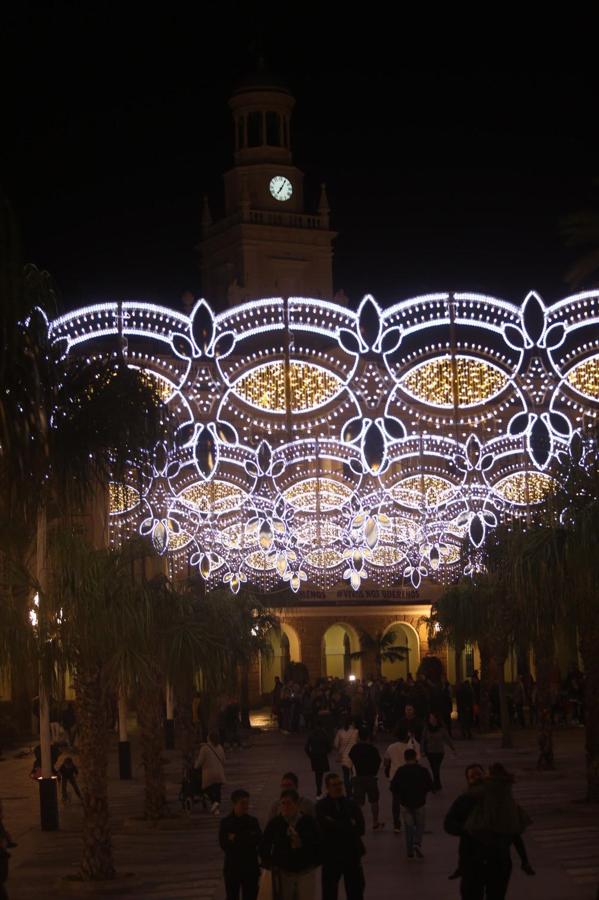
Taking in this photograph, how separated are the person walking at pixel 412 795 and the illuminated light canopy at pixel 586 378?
22660mm

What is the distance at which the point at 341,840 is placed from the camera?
1402cm

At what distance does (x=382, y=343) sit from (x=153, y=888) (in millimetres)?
23055

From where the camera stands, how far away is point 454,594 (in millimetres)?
43875

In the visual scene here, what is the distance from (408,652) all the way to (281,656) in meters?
4.77

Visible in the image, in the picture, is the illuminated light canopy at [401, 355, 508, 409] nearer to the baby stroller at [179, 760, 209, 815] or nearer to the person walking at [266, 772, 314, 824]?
the baby stroller at [179, 760, 209, 815]

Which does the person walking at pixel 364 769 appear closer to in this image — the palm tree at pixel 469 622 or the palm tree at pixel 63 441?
the palm tree at pixel 63 441

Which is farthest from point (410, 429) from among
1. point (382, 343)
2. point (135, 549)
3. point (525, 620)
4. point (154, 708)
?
point (135, 549)

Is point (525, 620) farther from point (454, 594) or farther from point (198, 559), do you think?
point (454, 594)

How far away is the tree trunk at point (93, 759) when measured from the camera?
1822 centimetres

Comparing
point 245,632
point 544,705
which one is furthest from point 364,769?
point 245,632

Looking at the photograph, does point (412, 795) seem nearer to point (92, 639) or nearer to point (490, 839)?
point (92, 639)

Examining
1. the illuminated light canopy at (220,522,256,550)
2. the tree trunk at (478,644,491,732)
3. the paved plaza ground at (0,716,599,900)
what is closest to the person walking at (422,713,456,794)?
the paved plaza ground at (0,716,599,900)

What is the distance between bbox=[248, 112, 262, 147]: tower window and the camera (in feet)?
229

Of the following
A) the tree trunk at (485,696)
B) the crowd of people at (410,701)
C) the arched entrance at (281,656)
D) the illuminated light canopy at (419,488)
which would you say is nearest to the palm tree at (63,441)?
the crowd of people at (410,701)
